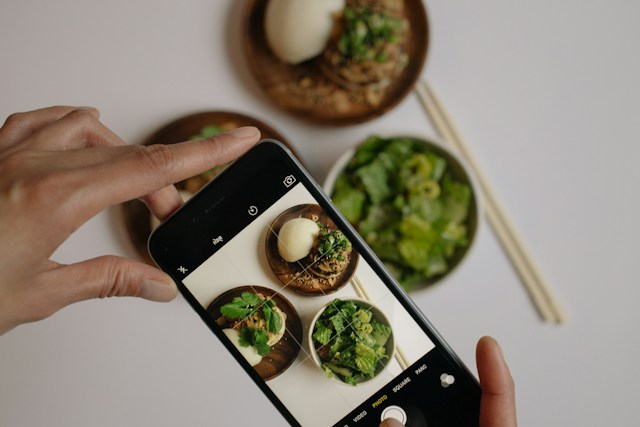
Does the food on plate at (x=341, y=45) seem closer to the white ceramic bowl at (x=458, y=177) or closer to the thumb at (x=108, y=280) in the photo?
the white ceramic bowl at (x=458, y=177)

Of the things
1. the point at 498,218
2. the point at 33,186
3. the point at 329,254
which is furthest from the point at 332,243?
the point at 498,218

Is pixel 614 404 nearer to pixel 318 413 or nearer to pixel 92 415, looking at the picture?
pixel 318 413

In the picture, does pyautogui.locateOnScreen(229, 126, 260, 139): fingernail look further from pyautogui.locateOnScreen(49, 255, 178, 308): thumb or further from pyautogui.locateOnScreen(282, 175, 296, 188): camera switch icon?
pyautogui.locateOnScreen(49, 255, 178, 308): thumb

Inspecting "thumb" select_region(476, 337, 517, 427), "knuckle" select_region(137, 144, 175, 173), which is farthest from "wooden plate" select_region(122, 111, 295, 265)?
"thumb" select_region(476, 337, 517, 427)

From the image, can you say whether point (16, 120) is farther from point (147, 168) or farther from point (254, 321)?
point (254, 321)

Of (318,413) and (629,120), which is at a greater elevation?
(318,413)

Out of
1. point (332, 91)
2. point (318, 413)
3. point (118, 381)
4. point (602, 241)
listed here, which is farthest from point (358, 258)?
point (602, 241)
